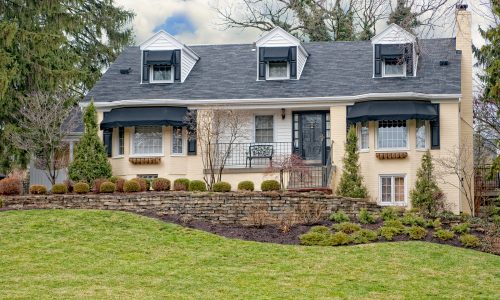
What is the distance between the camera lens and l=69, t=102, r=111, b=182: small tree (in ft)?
89.2

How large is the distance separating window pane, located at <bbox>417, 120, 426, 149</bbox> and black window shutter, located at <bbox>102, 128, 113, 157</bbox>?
998 centimetres

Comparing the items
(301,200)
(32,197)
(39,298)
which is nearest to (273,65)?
(301,200)

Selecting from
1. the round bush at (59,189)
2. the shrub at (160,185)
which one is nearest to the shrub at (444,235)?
the shrub at (160,185)

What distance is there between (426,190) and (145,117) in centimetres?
914

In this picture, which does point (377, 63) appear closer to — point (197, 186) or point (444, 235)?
point (197, 186)

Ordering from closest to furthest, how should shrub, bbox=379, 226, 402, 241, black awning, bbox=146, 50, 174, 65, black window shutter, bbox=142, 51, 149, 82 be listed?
shrub, bbox=379, 226, 402, 241 < black awning, bbox=146, 50, 174, 65 < black window shutter, bbox=142, 51, 149, 82

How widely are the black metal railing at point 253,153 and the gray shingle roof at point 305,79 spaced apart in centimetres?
161

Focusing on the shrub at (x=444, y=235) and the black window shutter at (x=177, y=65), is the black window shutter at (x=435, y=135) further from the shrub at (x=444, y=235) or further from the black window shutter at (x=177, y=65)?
the black window shutter at (x=177, y=65)

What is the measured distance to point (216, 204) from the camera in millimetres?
23219

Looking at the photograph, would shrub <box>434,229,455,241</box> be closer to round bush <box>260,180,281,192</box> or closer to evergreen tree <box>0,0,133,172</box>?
round bush <box>260,180,281,192</box>

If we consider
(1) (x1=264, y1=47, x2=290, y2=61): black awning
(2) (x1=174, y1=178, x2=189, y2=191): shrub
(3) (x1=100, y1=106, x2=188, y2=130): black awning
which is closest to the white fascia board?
(3) (x1=100, y1=106, x2=188, y2=130): black awning

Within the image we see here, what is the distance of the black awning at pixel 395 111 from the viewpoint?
27.3 m

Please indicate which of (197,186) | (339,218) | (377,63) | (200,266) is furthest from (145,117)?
(200,266)

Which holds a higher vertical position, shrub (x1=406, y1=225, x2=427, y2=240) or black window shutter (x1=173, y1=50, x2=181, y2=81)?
black window shutter (x1=173, y1=50, x2=181, y2=81)
